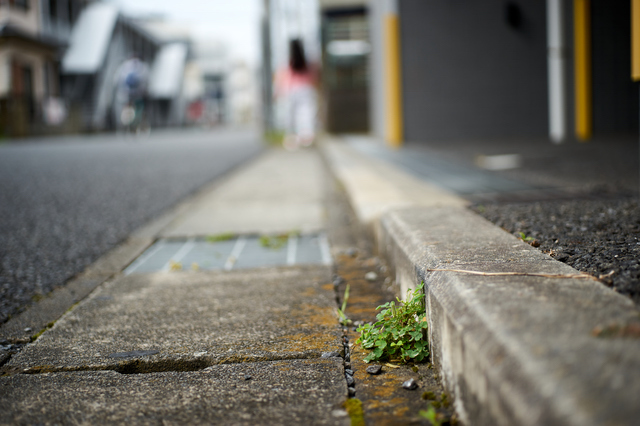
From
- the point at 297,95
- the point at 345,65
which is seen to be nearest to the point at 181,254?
the point at 297,95

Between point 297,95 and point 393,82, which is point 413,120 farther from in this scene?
point 297,95

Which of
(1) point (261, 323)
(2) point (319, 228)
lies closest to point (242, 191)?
(2) point (319, 228)

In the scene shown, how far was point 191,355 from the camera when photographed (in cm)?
152

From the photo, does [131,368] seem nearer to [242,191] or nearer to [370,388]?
[370,388]

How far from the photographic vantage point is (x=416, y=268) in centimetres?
157

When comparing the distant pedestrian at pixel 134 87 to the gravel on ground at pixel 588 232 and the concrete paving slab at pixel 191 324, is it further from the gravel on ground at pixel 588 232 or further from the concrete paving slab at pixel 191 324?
the gravel on ground at pixel 588 232

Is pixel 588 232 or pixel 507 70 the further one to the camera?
pixel 507 70

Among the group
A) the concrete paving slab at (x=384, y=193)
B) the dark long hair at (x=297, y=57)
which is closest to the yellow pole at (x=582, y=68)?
the concrete paving slab at (x=384, y=193)

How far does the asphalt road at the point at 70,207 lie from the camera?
244 cm

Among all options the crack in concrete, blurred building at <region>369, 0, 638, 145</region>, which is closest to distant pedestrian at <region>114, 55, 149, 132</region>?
blurred building at <region>369, 0, 638, 145</region>

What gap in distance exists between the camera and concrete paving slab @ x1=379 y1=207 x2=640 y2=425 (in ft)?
2.48

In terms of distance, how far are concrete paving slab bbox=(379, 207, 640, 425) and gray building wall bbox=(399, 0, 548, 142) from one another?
24.2ft

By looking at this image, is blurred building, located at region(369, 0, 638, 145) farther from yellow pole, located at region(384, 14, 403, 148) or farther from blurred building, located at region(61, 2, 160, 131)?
blurred building, located at region(61, 2, 160, 131)

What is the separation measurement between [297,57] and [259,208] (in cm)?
930
